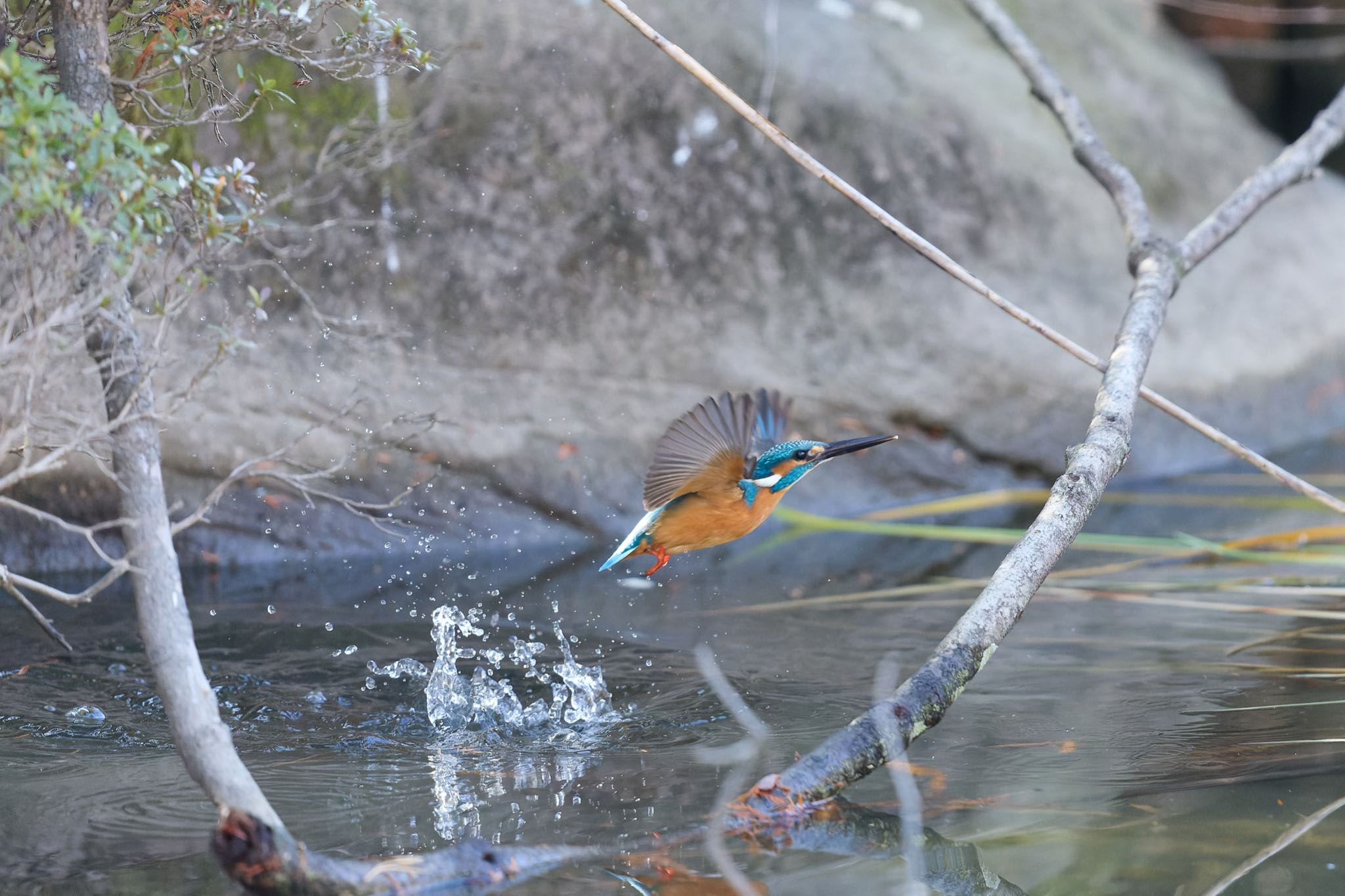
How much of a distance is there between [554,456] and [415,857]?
2.85 metres

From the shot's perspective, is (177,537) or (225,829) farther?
Answer: (177,537)

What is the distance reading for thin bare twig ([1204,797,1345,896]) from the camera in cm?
173

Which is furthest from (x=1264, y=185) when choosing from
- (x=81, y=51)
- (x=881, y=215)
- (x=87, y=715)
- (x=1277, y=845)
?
(x=87, y=715)

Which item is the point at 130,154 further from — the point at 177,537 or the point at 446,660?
the point at 177,537

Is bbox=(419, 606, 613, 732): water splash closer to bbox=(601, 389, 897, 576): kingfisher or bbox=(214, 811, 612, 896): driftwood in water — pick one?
bbox=(601, 389, 897, 576): kingfisher

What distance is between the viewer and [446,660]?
9.12 feet

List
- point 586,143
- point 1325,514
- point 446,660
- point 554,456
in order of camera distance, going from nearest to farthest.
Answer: point 446,660 < point 1325,514 < point 554,456 < point 586,143

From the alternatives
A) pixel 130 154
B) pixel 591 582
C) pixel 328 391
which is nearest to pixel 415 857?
pixel 130 154

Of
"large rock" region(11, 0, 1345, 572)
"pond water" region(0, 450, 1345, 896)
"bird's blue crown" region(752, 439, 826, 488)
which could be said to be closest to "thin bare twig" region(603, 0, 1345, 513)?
"bird's blue crown" region(752, 439, 826, 488)

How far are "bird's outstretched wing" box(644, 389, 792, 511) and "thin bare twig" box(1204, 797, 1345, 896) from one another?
1059mm

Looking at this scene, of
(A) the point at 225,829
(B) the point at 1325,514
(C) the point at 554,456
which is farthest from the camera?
(C) the point at 554,456

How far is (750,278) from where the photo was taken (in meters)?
5.00

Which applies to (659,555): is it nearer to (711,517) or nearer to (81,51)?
(711,517)

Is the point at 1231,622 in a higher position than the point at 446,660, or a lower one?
higher
